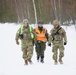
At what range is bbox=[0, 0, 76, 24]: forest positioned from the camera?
3953cm

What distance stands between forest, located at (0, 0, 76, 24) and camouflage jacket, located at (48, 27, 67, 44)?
21.5m

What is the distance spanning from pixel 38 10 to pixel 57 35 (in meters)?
35.9

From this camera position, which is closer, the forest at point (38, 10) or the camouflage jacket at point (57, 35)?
the camouflage jacket at point (57, 35)

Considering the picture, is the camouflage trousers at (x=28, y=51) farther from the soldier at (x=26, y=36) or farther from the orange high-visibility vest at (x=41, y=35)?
the orange high-visibility vest at (x=41, y=35)

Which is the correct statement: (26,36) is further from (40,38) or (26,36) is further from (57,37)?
(57,37)

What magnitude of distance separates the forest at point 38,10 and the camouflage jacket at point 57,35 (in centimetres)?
2149

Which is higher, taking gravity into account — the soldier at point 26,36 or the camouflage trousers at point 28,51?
the soldier at point 26,36

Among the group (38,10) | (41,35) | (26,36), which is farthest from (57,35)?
(38,10)

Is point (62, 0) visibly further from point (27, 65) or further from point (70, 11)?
point (27, 65)

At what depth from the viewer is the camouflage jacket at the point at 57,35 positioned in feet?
42.9

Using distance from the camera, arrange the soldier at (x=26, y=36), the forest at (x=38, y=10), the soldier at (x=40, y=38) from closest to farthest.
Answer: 1. the soldier at (x=26, y=36)
2. the soldier at (x=40, y=38)
3. the forest at (x=38, y=10)

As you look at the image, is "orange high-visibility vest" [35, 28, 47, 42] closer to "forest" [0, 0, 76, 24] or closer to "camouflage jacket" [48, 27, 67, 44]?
"camouflage jacket" [48, 27, 67, 44]

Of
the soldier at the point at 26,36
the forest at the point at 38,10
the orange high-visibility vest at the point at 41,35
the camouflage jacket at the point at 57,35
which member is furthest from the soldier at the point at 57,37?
the forest at the point at 38,10

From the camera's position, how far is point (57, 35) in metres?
13.1
